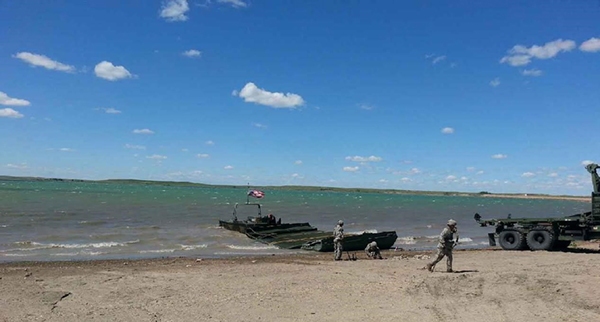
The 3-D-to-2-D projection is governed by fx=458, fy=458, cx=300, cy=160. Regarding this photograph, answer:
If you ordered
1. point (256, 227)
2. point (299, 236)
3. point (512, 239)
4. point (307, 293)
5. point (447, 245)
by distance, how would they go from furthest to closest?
1. point (256, 227)
2. point (299, 236)
3. point (512, 239)
4. point (447, 245)
5. point (307, 293)

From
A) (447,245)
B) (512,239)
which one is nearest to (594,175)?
(512,239)

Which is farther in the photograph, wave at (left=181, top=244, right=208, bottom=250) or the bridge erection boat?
wave at (left=181, top=244, right=208, bottom=250)

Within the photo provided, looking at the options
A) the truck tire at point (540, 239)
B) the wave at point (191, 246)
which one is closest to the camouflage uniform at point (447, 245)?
the truck tire at point (540, 239)

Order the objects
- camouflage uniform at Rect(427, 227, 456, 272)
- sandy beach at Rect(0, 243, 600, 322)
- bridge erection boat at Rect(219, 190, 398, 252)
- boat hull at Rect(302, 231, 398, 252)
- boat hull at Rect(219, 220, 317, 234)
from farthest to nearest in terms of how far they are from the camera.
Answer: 1. boat hull at Rect(219, 220, 317, 234)
2. bridge erection boat at Rect(219, 190, 398, 252)
3. boat hull at Rect(302, 231, 398, 252)
4. camouflage uniform at Rect(427, 227, 456, 272)
5. sandy beach at Rect(0, 243, 600, 322)

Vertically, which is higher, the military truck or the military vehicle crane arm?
the military vehicle crane arm

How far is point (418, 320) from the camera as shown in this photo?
8438mm

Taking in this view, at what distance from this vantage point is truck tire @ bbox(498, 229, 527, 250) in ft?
65.2

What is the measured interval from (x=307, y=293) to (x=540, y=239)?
1327 cm

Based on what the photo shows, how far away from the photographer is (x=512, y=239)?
66.2ft

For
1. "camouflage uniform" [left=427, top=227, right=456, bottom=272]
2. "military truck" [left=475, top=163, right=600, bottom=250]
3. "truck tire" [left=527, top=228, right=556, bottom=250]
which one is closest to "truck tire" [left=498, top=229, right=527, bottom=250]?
"military truck" [left=475, top=163, right=600, bottom=250]

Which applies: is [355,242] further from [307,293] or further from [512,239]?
[307,293]

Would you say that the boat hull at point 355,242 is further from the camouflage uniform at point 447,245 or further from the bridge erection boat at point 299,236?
the camouflage uniform at point 447,245

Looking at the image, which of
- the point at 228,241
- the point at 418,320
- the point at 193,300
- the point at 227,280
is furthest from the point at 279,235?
the point at 418,320

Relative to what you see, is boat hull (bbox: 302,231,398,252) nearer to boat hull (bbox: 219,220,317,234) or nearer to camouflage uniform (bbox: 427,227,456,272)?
boat hull (bbox: 219,220,317,234)
